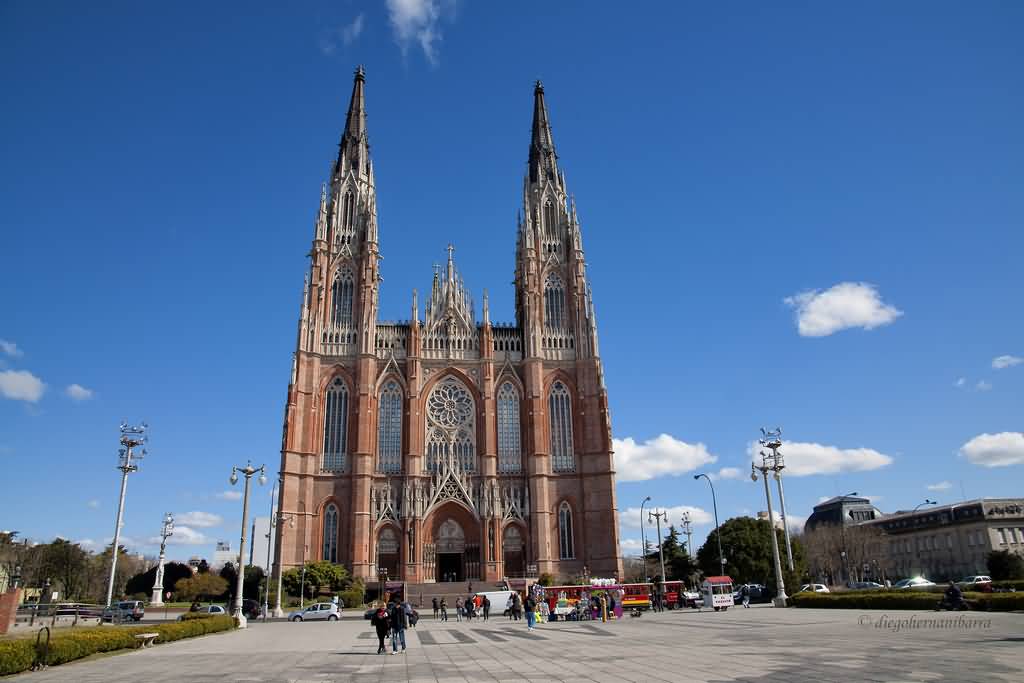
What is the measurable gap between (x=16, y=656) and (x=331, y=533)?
4540cm

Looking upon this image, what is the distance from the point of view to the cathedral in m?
59.9

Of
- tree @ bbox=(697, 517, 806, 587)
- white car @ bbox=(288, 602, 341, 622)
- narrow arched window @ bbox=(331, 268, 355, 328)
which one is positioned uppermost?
narrow arched window @ bbox=(331, 268, 355, 328)

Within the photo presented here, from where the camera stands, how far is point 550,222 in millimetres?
74750

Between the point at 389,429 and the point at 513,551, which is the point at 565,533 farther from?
the point at 389,429

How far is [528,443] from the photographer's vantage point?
2539 inches

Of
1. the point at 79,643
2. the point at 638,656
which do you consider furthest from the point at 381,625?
the point at 79,643

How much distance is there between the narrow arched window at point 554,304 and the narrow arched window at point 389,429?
1606 cm

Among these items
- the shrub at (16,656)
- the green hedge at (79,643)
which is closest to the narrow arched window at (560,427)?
the green hedge at (79,643)

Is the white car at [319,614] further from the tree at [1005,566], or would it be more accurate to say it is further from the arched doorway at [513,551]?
the tree at [1005,566]

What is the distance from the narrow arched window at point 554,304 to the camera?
69.4 meters

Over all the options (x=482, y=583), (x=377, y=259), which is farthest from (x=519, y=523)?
(x=377, y=259)

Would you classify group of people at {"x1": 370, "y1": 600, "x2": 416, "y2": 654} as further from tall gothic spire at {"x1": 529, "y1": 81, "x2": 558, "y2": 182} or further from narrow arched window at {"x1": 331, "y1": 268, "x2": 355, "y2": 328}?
tall gothic spire at {"x1": 529, "y1": 81, "x2": 558, "y2": 182}

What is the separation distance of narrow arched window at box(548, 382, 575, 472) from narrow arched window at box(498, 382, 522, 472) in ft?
10.4

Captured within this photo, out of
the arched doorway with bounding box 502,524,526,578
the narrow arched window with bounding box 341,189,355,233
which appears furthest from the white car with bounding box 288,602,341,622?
the narrow arched window with bounding box 341,189,355,233
